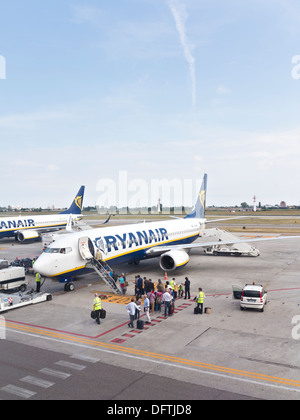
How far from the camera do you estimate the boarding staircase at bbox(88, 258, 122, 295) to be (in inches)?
1012

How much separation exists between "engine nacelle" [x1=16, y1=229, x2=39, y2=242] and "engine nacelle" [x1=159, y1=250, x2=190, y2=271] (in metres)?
32.6

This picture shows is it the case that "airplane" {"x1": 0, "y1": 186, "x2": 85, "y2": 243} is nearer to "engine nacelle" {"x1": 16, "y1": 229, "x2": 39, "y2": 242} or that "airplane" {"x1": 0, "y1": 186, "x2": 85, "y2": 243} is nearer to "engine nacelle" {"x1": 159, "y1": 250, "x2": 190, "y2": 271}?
"engine nacelle" {"x1": 16, "y1": 229, "x2": 39, "y2": 242}

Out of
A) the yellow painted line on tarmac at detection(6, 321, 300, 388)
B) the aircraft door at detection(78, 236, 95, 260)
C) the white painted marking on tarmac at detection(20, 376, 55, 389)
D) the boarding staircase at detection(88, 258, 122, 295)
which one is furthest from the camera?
the aircraft door at detection(78, 236, 95, 260)

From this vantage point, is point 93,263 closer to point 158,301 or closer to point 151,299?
point 151,299

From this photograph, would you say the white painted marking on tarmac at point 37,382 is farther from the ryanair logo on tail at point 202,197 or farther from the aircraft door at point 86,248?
the ryanair logo on tail at point 202,197

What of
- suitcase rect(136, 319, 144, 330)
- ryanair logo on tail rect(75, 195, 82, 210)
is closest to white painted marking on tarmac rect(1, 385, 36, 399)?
suitcase rect(136, 319, 144, 330)

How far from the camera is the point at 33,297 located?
23.5m

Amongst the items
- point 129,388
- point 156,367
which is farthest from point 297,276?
point 129,388

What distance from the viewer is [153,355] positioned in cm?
1503

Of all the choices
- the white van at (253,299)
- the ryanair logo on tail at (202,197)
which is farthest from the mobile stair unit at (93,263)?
the ryanair logo on tail at (202,197)

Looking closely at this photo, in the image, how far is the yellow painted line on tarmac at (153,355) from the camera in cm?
1277

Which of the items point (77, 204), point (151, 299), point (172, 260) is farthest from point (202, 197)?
point (77, 204)
